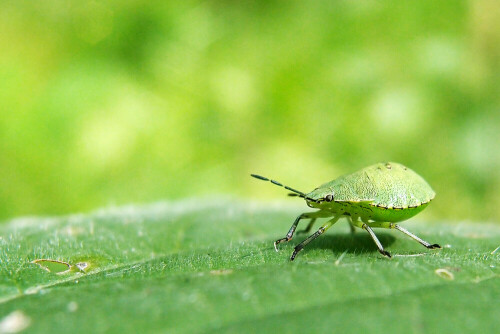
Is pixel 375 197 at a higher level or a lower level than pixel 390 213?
higher

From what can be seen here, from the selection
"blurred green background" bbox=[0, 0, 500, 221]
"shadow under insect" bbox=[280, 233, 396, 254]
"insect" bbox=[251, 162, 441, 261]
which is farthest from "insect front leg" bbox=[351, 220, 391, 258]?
"blurred green background" bbox=[0, 0, 500, 221]

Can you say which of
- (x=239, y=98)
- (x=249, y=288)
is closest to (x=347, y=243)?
(x=249, y=288)

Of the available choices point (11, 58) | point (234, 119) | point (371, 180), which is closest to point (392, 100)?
point (234, 119)

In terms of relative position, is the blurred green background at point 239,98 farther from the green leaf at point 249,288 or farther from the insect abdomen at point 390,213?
the insect abdomen at point 390,213

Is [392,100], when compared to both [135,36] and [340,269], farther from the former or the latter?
[340,269]

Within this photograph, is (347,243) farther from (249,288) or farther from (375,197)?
(249,288)
